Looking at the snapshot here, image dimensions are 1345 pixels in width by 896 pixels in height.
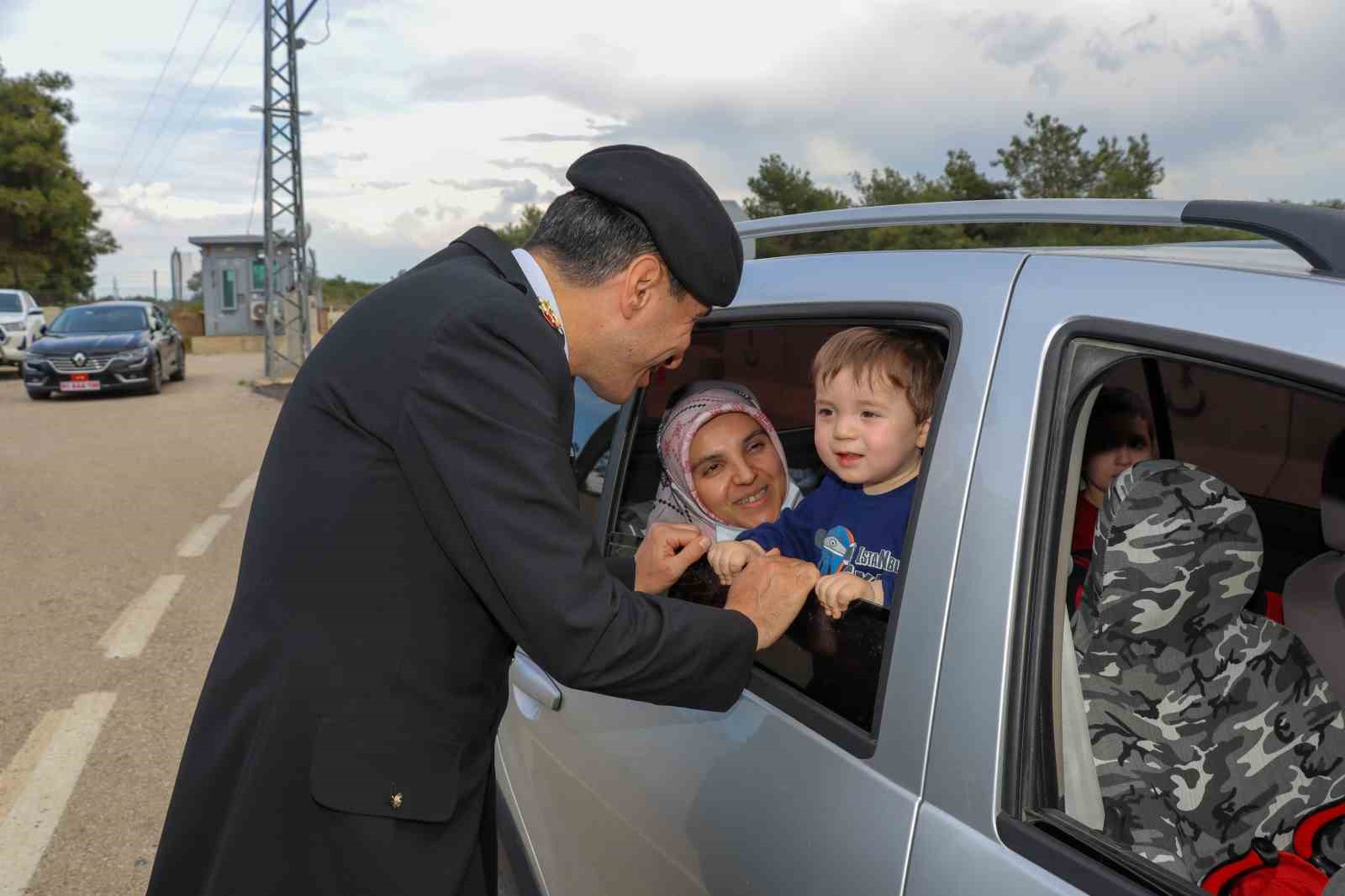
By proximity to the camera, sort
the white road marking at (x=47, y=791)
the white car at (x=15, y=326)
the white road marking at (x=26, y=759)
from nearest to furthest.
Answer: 1. the white road marking at (x=47, y=791)
2. the white road marking at (x=26, y=759)
3. the white car at (x=15, y=326)

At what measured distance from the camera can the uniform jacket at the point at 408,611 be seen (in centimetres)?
141

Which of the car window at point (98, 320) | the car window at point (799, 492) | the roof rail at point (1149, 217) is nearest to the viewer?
the roof rail at point (1149, 217)

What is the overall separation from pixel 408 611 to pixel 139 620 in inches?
210

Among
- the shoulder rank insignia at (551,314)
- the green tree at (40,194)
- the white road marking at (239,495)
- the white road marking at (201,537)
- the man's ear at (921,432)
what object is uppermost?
the green tree at (40,194)

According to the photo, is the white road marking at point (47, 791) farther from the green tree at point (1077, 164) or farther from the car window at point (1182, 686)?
the green tree at point (1077, 164)

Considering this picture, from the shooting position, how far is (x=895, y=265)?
5.64ft

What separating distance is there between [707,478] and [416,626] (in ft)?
4.41

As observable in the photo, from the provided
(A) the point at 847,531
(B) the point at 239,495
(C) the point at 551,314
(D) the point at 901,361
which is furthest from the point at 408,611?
(B) the point at 239,495

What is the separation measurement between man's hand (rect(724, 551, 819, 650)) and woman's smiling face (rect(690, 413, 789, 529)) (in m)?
0.98

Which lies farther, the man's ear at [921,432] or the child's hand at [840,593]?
the man's ear at [921,432]

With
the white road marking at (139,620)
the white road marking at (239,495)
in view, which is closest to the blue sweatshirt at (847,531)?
the white road marking at (139,620)

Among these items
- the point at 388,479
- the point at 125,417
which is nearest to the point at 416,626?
the point at 388,479

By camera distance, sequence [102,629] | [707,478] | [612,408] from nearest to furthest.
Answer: [612,408]
[707,478]
[102,629]

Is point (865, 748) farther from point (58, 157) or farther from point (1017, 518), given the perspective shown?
point (58, 157)
